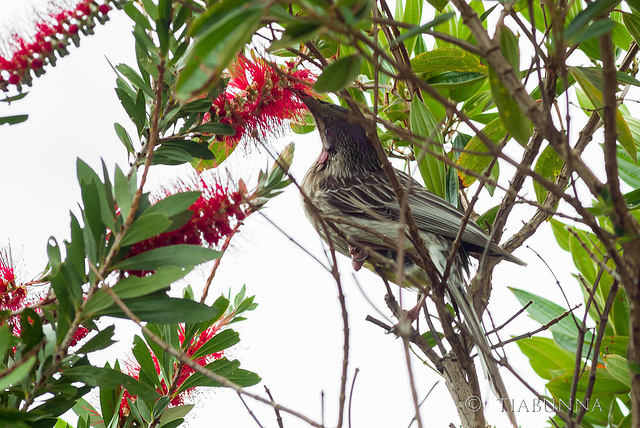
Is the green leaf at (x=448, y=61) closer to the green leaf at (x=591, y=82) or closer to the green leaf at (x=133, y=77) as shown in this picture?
the green leaf at (x=591, y=82)

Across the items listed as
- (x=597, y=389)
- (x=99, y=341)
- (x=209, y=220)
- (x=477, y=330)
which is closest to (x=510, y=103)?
(x=209, y=220)

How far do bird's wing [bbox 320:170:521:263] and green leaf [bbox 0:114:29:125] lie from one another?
124 cm

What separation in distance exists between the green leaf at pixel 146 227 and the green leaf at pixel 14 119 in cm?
36

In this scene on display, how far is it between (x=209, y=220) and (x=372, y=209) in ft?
5.27

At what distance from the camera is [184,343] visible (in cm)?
134

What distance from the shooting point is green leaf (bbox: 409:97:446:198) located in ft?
5.56

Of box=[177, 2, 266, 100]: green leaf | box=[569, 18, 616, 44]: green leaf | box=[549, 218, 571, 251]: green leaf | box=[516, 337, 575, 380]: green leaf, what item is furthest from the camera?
box=[549, 218, 571, 251]: green leaf

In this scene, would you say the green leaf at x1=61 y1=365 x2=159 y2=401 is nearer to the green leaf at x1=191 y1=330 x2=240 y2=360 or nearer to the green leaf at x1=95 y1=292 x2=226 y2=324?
the green leaf at x1=95 y1=292 x2=226 y2=324

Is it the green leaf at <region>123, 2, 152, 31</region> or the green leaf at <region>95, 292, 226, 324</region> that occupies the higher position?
the green leaf at <region>123, 2, 152, 31</region>

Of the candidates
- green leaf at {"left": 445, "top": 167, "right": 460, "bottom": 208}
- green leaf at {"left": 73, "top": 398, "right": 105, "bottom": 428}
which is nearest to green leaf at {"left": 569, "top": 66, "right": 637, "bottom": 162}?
green leaf at {"left": 445, "top": 167, "right": 460, "bottom": 208}

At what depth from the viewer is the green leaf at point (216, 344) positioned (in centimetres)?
135

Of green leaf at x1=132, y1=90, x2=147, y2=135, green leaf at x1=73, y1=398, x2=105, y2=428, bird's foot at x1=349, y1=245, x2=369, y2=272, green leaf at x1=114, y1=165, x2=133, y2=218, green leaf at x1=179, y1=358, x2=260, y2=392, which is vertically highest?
bird's foot at x1=349, y1=245, x2=369, y2=272

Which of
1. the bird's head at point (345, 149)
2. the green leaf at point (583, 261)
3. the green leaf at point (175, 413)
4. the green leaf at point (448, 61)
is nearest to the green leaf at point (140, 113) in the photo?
the green leaf at point (175, 413)

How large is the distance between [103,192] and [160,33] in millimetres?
262
